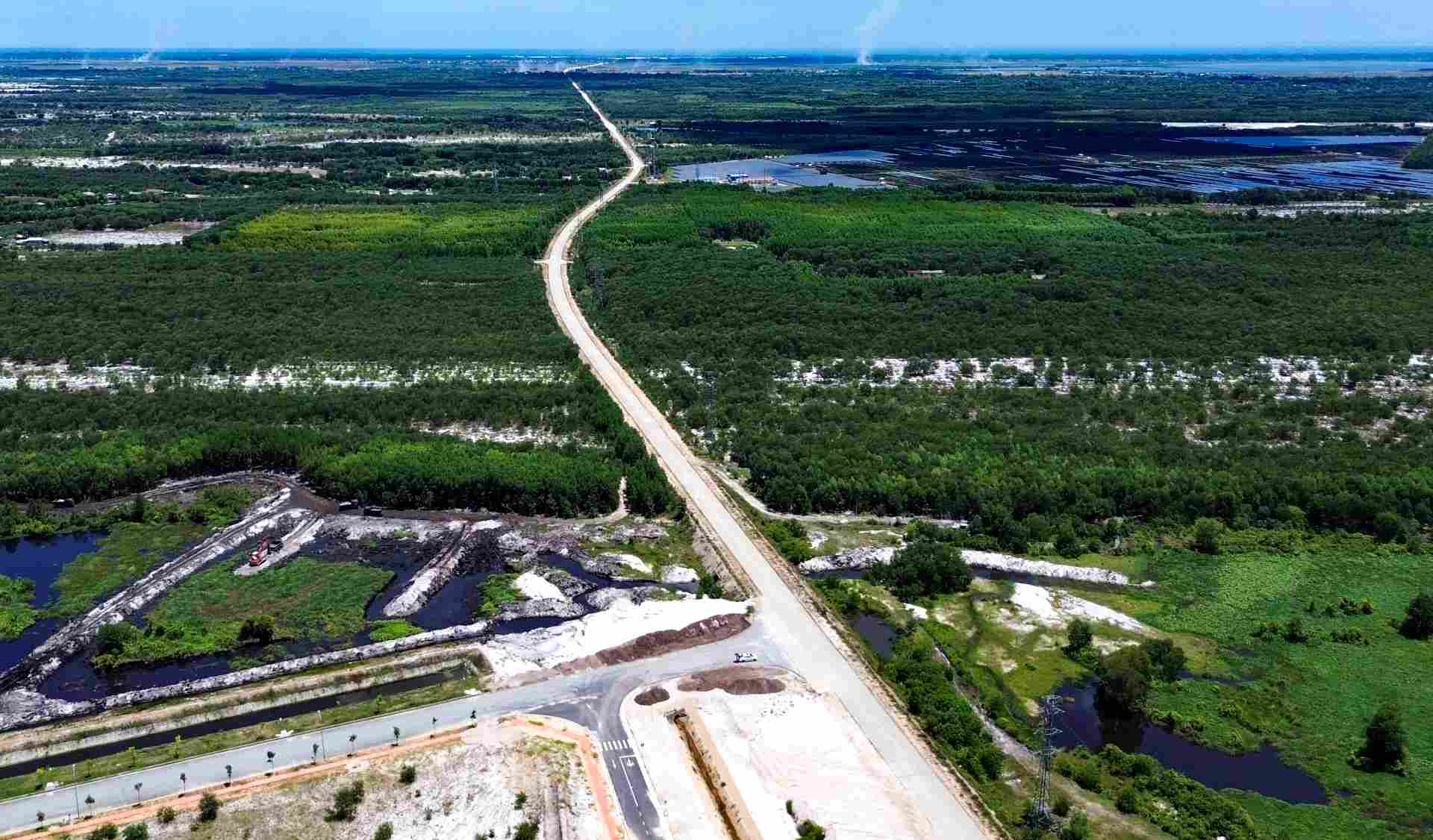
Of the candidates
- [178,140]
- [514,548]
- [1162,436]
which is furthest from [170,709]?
[178,140]

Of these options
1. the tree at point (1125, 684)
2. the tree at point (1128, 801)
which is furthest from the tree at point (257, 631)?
the tree at point (1125, 684)

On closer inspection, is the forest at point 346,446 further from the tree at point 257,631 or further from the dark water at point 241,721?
the dark water at point 241,721

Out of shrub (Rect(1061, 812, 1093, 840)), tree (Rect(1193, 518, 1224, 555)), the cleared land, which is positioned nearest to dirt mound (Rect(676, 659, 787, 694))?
the cleared land

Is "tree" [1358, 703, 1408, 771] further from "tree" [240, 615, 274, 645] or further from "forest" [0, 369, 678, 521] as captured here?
"tree" [240, 615, 274, 645]

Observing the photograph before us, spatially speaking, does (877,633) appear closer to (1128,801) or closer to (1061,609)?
(1061,609)

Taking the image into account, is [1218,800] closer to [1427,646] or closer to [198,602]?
[1427,646]

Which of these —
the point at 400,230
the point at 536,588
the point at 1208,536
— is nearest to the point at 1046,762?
the point at 1208,536
